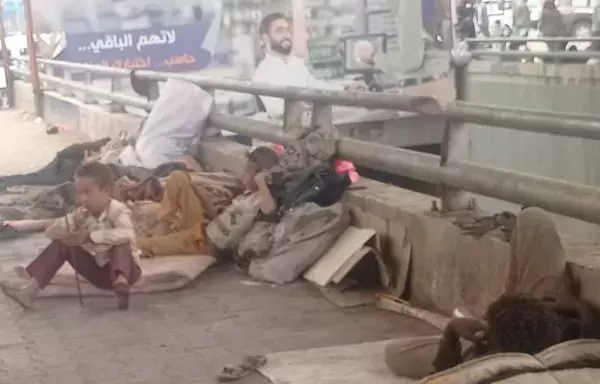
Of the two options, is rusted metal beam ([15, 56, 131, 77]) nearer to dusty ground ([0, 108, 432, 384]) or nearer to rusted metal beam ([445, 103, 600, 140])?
dusty ground ([0, 108, 432, 384])

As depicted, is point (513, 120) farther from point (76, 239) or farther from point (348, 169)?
point (76, 239)

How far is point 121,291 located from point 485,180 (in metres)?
2.07

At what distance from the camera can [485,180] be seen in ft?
17.1

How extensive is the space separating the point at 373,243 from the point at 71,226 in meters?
1.72

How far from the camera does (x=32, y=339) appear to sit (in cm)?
522

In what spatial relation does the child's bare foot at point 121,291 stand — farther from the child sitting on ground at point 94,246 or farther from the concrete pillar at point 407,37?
the concrete pillar at point 407,37

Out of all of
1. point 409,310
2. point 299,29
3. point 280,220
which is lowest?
point 409,310

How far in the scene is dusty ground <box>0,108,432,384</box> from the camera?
185 inches

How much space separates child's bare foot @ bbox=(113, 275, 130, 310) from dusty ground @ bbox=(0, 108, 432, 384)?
67mm

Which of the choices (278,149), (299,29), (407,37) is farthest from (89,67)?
(407,37)

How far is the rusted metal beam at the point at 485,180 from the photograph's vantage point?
457 centimetres

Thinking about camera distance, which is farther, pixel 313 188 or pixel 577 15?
pixel 577 15

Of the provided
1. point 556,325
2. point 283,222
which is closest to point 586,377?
point 556,325

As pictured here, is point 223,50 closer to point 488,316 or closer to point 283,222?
point 283,222
